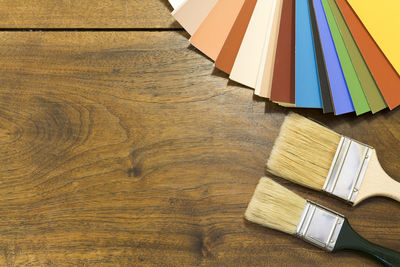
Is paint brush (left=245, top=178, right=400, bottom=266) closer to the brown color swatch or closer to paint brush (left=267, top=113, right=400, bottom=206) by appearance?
paint brush (left=267, top=113, right=400, bottom=206)

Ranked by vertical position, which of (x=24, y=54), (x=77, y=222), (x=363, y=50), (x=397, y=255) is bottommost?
(x=77, y=222)

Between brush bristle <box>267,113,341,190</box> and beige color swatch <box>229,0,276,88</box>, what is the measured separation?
0.14 meters

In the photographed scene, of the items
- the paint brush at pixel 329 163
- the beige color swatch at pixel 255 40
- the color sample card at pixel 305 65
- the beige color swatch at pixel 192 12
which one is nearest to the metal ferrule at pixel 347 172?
the paint brush at pixel 329 163

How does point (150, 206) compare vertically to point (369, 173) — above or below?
below

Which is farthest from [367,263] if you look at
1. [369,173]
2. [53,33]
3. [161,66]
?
[53,33]

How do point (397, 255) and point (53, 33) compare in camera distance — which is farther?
point (53, 33)

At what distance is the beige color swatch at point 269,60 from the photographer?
0.76m

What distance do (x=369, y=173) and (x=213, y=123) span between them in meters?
0.31

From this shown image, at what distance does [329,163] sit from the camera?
0.73 meters

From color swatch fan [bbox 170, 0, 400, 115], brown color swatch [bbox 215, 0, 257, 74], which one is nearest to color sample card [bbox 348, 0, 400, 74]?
color swatch fan [bbox 170, 0, 400, 115]

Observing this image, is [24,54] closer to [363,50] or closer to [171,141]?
[171,141]

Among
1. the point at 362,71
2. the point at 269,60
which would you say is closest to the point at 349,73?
the point at 362,71

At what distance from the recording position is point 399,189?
725 mm

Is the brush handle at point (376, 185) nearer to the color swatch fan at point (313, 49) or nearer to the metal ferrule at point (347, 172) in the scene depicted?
the metal ferrule at point (347, 172)
